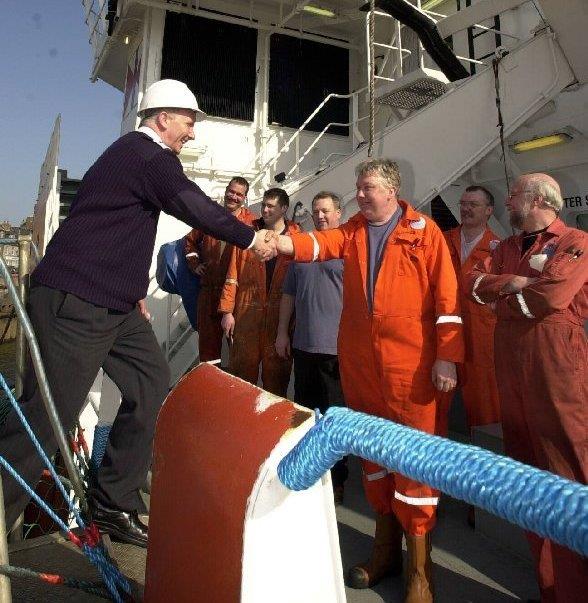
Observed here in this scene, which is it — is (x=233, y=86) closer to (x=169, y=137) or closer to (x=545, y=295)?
(x=169, y=137)

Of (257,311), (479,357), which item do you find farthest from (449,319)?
(257,311)

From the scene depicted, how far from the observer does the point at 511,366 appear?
2.12 meters

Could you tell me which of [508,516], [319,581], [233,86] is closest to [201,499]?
[319,581]

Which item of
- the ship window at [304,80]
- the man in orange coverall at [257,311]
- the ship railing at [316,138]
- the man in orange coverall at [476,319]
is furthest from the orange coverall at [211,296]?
the ship window at [304,80]

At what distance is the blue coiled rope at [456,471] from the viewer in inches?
22.7

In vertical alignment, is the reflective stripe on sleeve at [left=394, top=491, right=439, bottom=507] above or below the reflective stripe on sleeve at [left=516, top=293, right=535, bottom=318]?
below

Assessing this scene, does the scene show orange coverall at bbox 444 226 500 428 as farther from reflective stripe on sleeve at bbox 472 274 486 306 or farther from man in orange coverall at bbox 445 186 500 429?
reflective stripe on sleeve at bbox 472 274 486 306

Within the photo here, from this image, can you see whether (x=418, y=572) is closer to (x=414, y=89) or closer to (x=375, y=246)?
(x=375, y=246)

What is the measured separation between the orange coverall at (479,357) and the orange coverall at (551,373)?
104 cm

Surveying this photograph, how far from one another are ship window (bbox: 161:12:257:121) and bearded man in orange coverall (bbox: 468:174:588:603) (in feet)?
26.9

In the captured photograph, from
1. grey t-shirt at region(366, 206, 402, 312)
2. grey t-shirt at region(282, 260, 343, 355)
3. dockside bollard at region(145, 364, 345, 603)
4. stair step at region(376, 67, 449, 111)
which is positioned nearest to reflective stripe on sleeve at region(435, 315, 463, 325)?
grey t-shirt at region(366, 206, 402, 312)

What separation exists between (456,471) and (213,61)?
10080 millimetres

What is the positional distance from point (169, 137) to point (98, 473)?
168cm

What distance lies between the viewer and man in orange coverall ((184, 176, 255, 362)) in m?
4.46
